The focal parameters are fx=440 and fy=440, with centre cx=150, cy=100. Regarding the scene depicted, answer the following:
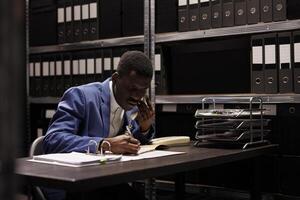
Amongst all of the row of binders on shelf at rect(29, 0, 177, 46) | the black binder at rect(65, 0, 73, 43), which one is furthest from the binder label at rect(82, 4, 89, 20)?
the black binder at rect(65, 0, 73, 43)

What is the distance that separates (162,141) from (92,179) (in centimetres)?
84

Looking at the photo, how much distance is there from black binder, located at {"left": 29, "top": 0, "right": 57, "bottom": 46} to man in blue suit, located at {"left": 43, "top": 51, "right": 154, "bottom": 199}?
134 cm

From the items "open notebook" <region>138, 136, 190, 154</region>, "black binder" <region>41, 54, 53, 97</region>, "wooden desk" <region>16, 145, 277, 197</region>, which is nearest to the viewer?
"wooden desk" <region>16, 145, 277, 197</region>

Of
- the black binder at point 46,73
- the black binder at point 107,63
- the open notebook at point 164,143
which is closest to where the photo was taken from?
the open notebook at point 164,143

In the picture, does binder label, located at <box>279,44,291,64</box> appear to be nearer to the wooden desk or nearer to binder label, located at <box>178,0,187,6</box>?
binder label, located at <box>178,0,187,6</box>

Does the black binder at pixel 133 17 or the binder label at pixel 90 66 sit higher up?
the black binder at pixel 133 17

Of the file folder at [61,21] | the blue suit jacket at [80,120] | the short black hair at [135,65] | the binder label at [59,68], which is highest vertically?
the file folder at [61,21]

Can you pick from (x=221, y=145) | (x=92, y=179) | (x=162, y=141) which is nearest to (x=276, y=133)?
(x=221, y=145)

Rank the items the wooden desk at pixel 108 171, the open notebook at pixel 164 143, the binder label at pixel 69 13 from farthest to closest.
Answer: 1. the binder label at pixel 69 13
2. the open notebook at pixel 164 143
3. the wooden desk at pixel 108 171

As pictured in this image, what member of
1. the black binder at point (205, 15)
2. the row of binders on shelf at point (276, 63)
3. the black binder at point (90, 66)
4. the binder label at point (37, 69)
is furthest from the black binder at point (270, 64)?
the binder label at point (37, 69)

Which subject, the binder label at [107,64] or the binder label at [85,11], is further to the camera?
the binder label at [85,11]

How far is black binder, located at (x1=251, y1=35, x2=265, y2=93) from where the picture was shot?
7.01ft

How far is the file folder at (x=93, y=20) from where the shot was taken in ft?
8.96

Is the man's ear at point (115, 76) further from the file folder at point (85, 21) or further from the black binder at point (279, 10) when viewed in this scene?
the file folder at point (85, 21)
